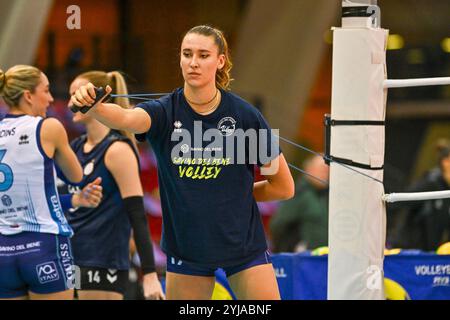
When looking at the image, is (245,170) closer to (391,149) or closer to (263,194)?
(263,194)

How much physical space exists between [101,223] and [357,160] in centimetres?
217

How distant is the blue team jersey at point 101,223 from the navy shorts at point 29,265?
0.97 metres

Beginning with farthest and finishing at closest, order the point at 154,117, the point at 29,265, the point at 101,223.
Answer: the point at 101,223 → the point at 29,265 → the point at 154,117

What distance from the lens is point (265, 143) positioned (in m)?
5.28

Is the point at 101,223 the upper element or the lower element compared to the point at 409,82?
lower

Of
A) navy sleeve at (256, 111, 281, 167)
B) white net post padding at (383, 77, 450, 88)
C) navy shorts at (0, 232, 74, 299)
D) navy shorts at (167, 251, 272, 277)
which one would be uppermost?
white net post padding at (383, 77, 450, 88)

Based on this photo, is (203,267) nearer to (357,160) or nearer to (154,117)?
(154,117)

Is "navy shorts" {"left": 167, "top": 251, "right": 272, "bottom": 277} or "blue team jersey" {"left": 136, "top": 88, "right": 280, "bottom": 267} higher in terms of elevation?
"blue team jersey" {"left": 136, "top": 88, "right": 280, "bottom": 267}

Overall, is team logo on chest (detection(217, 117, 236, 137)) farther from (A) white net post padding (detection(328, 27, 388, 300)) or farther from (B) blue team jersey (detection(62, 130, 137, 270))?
(B) blue team jersey (detection(62, 130, 137, 270))

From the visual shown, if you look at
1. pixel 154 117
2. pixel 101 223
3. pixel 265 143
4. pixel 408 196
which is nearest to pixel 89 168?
pixel 101 223

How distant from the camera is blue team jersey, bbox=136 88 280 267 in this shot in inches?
204

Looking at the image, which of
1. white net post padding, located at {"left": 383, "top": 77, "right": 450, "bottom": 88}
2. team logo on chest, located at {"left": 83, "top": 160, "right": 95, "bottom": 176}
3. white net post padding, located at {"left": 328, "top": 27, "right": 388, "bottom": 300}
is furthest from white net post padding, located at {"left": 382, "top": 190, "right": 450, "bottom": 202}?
team logo on chest, located at {"left": 83, "top": 160, "right": 95, "bottom": 176}

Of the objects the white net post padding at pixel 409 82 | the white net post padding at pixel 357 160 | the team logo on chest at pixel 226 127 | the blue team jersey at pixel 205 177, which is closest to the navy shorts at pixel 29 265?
the blue team jersey at pixel 205 177
